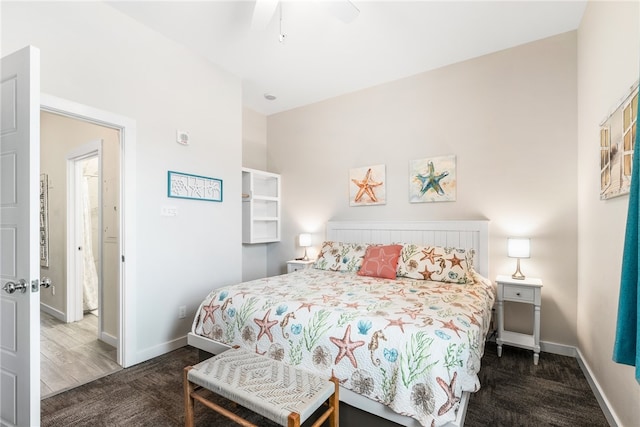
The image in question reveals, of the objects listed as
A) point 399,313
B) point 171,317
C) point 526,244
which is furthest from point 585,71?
point 171,317

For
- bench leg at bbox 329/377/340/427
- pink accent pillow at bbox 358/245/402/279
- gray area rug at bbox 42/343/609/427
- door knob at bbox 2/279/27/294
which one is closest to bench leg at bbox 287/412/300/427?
bench leg at bbox 329/377/340/427

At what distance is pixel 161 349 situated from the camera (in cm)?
282

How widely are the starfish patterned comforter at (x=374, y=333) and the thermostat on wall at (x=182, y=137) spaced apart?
5.17 ft

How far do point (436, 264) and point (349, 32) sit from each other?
2.29 meters

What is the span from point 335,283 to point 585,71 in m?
2.75

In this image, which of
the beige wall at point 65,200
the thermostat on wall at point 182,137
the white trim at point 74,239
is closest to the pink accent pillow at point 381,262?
the thermostat on wall at point 182,137

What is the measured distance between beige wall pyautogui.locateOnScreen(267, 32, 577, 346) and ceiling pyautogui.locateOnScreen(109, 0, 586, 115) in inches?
9.1

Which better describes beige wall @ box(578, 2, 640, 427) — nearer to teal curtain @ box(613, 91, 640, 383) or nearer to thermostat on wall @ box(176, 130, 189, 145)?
teal curtain @ box(613, 91, 640, 383)

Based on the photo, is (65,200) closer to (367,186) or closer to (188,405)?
(188,405)

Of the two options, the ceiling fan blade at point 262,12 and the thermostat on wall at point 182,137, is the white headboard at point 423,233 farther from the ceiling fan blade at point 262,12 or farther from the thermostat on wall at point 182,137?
the ceiling fan blade at point 262,12

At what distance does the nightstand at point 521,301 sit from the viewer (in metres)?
2.59

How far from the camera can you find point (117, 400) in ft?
6.86

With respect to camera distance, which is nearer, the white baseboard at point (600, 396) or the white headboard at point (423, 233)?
the white baseboard at point (600, 396)

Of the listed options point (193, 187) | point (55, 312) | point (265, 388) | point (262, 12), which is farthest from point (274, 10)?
point (55, 312)
